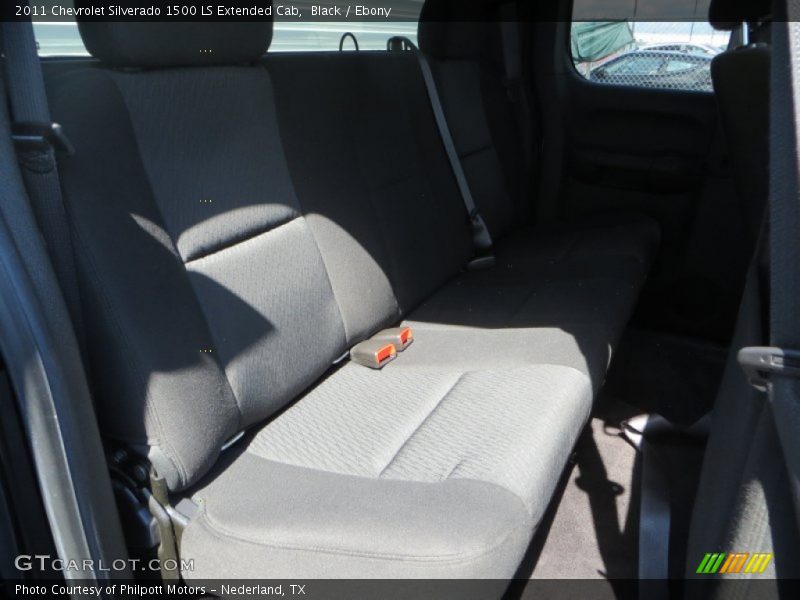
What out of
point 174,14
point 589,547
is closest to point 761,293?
point 589,547

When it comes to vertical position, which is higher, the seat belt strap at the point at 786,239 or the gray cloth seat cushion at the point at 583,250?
the seat belt strap at the point at 786,239

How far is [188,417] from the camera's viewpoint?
118cm

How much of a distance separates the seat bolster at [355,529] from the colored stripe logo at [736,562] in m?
0.26

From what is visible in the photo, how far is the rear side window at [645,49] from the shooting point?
2.48m

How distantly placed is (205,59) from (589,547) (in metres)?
1.31

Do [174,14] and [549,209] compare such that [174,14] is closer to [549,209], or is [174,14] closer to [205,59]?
[205,59]

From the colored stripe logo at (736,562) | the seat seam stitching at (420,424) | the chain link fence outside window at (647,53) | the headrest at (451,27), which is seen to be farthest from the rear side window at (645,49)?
the colored stripe logo at (736,562)

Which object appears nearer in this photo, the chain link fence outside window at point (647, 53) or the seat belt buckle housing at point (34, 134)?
the seat belt buckle housing at point (34, 134)

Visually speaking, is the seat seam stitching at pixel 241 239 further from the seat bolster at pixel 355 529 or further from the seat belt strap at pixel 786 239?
the seat belt strap at pixel 786 239

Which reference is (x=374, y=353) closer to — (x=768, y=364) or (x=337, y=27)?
(x=768, y=364)

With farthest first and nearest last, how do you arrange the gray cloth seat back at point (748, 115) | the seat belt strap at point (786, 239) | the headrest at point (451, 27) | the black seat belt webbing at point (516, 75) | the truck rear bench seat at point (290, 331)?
the black seat belt webbing at point (516, 75) < the headrest at point (451, 27) < the gray cloth seat back at point (748, 115) < the truck rear bench seat at point (290, 331) < the seat belt strap at point (786, 239)

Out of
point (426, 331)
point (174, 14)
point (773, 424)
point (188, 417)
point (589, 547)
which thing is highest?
point (174, 14)

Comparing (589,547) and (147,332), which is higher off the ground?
(147,332)


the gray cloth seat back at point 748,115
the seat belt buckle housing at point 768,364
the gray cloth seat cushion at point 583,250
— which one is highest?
the gray cloth seat back at point 748,115
